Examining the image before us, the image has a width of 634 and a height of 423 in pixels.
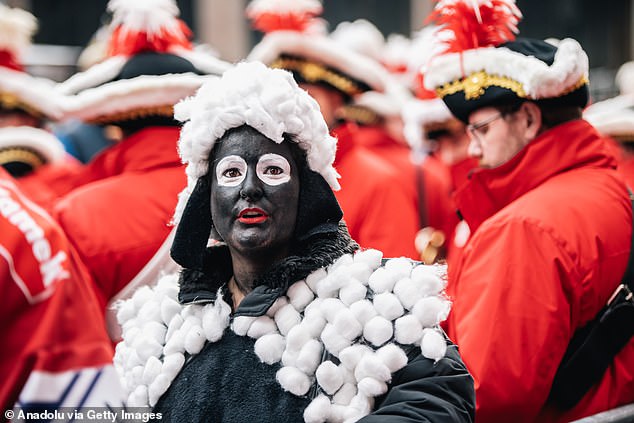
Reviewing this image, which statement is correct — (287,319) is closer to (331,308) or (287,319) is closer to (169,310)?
(331,308)

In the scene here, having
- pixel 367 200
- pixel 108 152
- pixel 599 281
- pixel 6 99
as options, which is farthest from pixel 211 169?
pixel 6 99

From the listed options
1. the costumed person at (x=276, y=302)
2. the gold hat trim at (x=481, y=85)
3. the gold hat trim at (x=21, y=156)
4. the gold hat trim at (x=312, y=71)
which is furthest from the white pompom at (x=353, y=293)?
the gold hat trim at (x=21, y=156)

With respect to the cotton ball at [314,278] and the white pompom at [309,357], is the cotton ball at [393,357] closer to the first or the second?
the white pompom at [309,357]

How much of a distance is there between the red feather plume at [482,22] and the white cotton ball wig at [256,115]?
136cm

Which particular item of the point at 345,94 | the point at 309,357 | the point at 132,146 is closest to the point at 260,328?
the point at 309,357

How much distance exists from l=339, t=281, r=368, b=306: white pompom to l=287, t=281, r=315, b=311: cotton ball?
10cm

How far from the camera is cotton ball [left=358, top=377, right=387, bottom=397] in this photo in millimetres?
1951

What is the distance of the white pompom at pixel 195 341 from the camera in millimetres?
2213

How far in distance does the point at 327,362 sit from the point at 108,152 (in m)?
2.18

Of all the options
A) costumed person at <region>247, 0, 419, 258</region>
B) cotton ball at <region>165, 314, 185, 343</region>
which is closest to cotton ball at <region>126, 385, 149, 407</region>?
cotton ball at <region>165, 314, 185, 343</region>

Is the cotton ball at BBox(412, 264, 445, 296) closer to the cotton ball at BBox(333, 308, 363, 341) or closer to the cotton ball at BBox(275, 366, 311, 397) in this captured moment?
the cotton ball at BBox(333, 308, 363, 341)

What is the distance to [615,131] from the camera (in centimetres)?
566

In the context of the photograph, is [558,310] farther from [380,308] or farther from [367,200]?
[367,200]

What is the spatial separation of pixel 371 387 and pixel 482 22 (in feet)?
6.48
